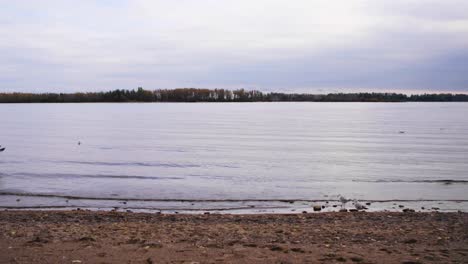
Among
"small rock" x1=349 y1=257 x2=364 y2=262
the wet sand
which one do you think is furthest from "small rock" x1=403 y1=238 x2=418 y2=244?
"small rock" x1=349 y1=257 x2=364 y2=262

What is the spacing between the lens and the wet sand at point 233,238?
26.2 feet

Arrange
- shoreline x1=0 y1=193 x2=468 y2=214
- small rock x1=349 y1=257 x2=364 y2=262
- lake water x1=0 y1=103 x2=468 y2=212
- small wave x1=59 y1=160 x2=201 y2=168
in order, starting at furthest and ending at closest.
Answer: small wave x1=59 y1=160 x2=201 y2=168 → lake water x1=0 y1=103 x2=468 y2=212 → shoreline x1=0 y1=193 x2=468 y2=214 → small rock x1=349 y1=257 x2=364 y2=262

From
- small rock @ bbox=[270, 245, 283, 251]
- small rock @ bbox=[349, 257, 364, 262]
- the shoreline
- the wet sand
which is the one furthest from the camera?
the shoreline

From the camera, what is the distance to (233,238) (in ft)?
31.9

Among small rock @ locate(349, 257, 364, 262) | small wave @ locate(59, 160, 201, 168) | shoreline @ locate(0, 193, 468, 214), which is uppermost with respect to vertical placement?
small rock @ locate(349, 257, 364, 262)

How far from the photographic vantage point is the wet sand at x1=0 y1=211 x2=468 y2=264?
26.2 feet

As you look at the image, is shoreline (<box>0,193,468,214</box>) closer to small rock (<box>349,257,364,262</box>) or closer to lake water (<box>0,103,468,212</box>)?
lake water (<box>0,103,468,212</box>)

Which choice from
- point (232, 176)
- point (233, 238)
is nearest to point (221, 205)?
point (233, 238)

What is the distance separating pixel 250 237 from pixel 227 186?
375 inches

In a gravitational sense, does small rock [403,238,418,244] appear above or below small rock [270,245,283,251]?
below

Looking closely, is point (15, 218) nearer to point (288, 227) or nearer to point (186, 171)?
point (288, 227)

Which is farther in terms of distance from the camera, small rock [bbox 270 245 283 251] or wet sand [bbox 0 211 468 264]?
small rock [bbox 270 245 283 251]

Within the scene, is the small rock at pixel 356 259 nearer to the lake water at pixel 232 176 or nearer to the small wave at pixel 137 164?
the lake water at pixel 232 176

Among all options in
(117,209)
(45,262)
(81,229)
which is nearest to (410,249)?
(45,262)
